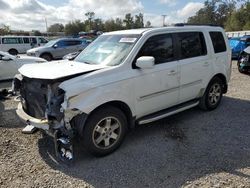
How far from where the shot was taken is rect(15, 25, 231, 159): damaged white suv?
3.71 meters

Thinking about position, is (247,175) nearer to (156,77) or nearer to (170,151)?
(170,151)

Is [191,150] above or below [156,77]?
below

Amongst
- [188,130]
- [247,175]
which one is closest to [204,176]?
[247,175]

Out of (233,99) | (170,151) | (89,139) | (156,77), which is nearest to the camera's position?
(89,139)

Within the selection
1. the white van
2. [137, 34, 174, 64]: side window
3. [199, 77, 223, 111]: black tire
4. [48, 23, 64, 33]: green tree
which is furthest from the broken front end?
[48, 23, 64, 33]: green tree

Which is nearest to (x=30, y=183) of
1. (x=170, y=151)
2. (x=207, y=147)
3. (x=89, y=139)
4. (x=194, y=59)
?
(x=89, y=139)

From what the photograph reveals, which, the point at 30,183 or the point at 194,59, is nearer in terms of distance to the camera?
the point at 30,183

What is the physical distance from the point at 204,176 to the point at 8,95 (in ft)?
20.3

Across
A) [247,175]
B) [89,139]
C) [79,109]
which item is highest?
[79,109]

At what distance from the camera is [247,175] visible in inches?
139

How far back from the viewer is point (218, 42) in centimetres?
599

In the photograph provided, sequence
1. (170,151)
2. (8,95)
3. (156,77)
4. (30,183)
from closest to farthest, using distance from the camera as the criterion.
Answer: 1. (30,183)
2. (170,151)
3. (156,77)
4. (8,95)

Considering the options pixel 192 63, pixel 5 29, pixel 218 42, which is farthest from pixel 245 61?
pixel 5 29

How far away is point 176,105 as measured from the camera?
514cm
